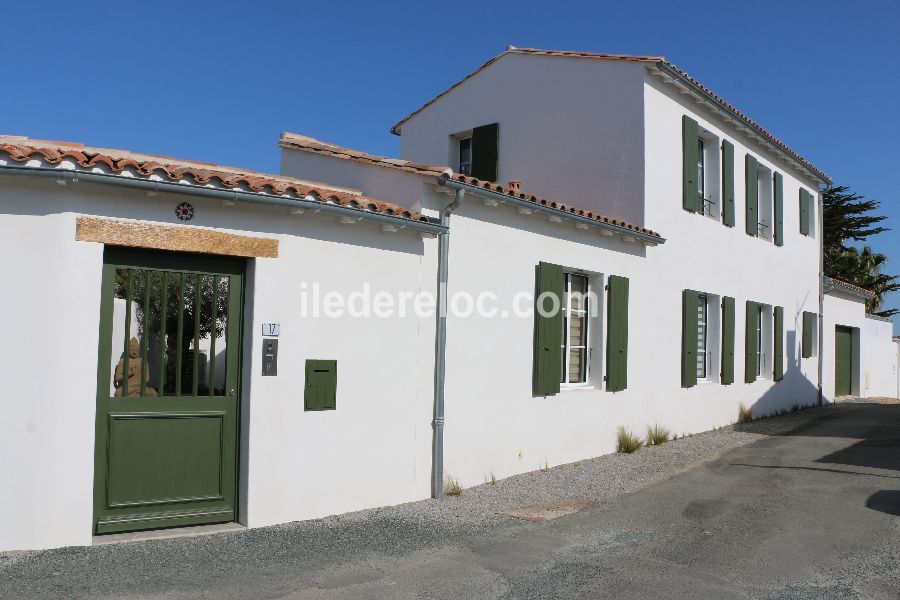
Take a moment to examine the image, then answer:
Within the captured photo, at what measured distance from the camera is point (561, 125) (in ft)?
41.6

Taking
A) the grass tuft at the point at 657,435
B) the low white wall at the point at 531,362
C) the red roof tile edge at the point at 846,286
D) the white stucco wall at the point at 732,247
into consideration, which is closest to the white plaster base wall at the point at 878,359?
the red roof tile edge at the point at 846,286

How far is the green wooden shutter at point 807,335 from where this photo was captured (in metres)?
17.7

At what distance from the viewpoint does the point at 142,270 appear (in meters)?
6.09

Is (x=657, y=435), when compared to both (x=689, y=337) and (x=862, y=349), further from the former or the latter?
(x=862, y=349)

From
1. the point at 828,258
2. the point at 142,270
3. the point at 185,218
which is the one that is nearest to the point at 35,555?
the point at 142,270

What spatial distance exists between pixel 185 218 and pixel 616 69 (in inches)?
318

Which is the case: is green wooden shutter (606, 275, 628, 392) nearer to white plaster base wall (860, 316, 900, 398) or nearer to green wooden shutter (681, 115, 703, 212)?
green wooden shutter (681, 115, 703, 212)

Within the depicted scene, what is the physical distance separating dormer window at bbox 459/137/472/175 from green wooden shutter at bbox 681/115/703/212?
12.3ft

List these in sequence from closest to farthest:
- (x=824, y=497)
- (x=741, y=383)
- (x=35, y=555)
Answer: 1. (x=35, y=555)
2. (x=824, y=497)
3. (x=741, y=383)

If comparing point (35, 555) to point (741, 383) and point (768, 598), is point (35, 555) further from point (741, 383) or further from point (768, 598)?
point (741, 383)

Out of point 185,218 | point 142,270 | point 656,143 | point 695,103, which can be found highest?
point 695,103

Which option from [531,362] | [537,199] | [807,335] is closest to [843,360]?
[807,335]

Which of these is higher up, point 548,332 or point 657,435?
point 548,332

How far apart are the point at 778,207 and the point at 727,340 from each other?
4240mm
